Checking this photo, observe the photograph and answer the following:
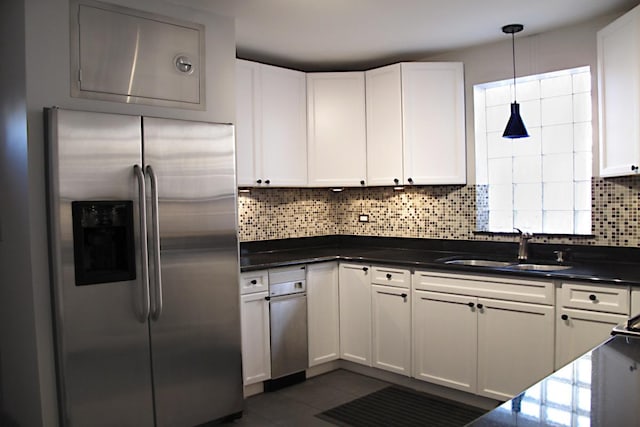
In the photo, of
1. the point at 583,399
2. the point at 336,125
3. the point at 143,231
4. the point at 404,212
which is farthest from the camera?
the point at 404,212

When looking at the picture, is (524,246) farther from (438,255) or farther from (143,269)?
(143,269)

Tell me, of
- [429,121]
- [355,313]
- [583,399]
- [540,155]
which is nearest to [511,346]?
[355,313]

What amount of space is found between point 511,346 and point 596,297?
0.59 meters

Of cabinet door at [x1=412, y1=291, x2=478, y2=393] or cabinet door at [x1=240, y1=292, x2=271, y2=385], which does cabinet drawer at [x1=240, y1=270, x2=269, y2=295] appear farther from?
cabinet door at [x1=412, y1=291, x2=478, y2=393]

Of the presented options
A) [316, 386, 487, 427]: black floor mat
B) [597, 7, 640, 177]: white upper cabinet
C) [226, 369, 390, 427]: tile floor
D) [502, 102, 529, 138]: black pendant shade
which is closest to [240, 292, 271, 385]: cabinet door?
[226, 369, 390, 427]: tile floor

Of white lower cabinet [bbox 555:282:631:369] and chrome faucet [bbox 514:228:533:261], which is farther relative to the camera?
chrome faucet [bbox 514:228:533:261]

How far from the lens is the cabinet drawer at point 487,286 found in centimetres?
306

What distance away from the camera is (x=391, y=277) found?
3797 millimetres

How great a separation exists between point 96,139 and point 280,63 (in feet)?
7.09

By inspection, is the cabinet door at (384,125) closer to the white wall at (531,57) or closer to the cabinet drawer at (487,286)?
the white wall at (531,57)

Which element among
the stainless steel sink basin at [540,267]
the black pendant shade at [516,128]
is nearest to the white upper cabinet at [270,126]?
the black pendant shade at [516,128]

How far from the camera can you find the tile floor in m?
3.24

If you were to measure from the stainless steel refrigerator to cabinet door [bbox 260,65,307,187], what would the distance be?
3.09 feet

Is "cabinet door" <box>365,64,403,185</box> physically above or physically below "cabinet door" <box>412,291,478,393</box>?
above
